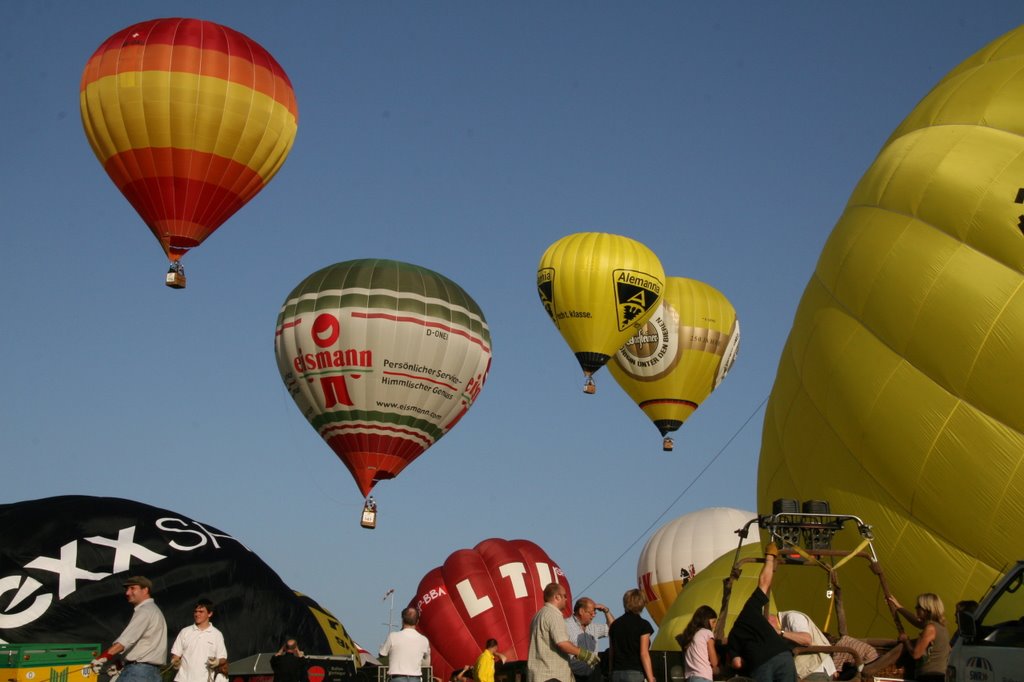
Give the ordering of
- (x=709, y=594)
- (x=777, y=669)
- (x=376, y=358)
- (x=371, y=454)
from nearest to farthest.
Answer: (x=777, y=669) → (x=709, y=594) → (x=376, y=358) → (x=371, y=454)

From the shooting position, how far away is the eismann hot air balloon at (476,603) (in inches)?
913

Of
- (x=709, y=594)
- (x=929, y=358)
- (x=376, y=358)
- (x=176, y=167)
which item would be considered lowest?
(x=709, y=594)

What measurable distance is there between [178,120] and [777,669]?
1765 cm

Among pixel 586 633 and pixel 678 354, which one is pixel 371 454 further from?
pixel 586 633

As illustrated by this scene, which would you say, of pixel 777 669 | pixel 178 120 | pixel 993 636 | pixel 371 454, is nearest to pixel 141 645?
pixel 777 669

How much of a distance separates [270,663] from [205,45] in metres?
13.9

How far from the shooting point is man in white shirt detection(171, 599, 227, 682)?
781 cm

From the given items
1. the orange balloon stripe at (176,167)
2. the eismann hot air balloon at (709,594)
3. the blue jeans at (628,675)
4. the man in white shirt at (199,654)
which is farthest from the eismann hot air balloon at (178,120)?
the blue jeans at (628,675)

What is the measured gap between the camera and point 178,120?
70.4 ft

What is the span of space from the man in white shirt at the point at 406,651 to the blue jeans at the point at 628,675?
248 centimetres

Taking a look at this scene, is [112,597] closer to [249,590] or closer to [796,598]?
[249,590]

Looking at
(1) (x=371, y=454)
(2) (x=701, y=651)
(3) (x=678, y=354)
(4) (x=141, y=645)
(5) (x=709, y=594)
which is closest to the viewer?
(2) (x=701, y=651)

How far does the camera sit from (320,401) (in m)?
23.7

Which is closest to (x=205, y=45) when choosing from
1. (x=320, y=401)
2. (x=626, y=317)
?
(x=320, y=401)
